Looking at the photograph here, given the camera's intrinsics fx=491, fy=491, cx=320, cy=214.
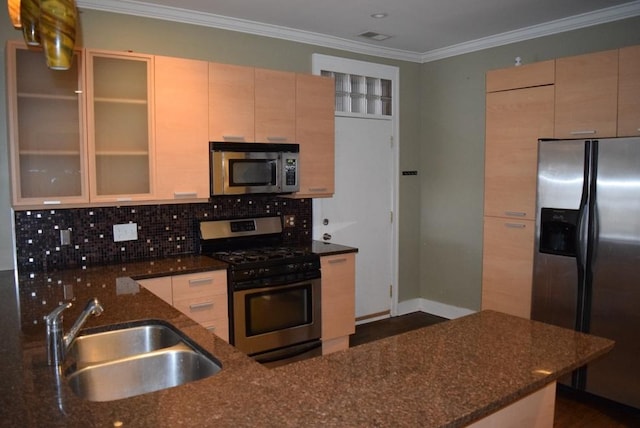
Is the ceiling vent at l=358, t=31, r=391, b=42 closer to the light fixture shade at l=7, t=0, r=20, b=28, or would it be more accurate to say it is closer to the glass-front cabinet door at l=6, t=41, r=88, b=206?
the glass-front cabinet door at l=6, t=41, r=88, b=206

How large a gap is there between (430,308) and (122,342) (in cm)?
387

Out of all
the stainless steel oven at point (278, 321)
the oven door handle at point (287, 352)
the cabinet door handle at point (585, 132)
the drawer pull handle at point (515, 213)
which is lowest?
the oven door handle at point (287, 352)

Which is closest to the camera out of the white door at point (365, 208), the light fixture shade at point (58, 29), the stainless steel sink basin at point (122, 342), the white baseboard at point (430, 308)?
the light fixture shade at point (58, 29)

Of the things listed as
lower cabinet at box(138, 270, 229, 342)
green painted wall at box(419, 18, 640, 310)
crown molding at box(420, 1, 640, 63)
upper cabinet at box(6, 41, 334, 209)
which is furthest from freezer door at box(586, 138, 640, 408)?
lower cabinet at box(138, 270, 229, 342)

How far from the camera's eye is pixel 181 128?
3334mm

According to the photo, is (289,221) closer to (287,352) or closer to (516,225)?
(287,352)

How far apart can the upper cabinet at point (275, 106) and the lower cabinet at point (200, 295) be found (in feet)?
3.70

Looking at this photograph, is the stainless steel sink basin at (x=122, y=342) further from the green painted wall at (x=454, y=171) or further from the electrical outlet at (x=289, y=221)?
the green painted wall at (x=454, y=171)

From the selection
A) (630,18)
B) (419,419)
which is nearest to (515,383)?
(419,419)

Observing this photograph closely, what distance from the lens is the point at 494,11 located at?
3.70 m

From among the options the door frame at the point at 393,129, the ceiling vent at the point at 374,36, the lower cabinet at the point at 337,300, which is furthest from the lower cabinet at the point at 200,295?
the ceiling vent at the point at 374,36

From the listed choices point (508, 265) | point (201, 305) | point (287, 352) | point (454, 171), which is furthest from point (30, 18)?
point (454, 171)

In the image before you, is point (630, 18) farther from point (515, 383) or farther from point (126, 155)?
point (126, 155)

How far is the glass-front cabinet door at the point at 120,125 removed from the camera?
10.1 ft
